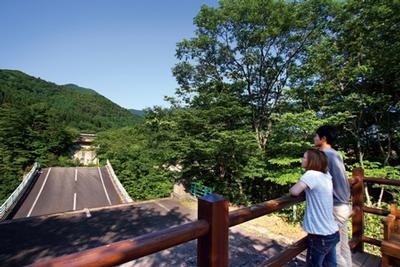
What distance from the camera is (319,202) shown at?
1.70 m

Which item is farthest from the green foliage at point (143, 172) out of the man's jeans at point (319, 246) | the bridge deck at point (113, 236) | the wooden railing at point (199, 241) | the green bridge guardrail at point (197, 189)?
the wooden railing at point (199, 241)

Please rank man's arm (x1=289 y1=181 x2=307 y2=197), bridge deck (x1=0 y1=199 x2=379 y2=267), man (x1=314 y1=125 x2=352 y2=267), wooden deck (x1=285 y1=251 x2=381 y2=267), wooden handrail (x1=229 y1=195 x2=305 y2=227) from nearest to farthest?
wooden handrail (x1=229 y1=195 x2=305 y2=227), man's arm (x1=289 y1=181 x2=307 y2=197), man (x1=314 y1=125 x2=352 y2=267), wooden deck (x1=285 y1=251 x2=381 y2=267), bridge deck (x1=0 y1=199 x2=379 y2=267)

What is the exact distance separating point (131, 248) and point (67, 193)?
62.6ft

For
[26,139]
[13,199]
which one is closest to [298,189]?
[13,199]

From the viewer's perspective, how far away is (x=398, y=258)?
73.4 inches

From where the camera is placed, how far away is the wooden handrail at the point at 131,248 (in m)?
0.69

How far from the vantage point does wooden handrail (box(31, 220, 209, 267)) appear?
69cm

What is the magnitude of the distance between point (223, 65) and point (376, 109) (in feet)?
22.8

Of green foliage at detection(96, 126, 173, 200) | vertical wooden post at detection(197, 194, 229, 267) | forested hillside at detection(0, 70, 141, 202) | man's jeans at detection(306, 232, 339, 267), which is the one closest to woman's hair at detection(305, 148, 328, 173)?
man's jeans at detection(306, 232, 339, 267)

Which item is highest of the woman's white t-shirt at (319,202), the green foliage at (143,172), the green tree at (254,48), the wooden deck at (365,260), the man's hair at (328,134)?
the green tree at (254,48)

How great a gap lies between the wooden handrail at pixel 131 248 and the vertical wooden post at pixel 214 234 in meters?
0.04

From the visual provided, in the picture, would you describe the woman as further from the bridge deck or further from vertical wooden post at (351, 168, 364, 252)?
the bridge deck

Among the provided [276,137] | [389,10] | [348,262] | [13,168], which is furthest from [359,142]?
[13,168]

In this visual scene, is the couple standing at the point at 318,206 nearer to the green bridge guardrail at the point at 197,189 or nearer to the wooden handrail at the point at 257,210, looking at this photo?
the wooden handrail at the point at 257,210
